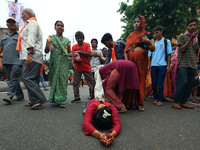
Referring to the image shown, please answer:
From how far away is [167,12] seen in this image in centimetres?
Answer: 1261

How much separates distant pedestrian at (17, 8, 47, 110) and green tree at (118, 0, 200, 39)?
9.56 metres

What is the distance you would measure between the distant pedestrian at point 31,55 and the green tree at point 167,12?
31.4 feet

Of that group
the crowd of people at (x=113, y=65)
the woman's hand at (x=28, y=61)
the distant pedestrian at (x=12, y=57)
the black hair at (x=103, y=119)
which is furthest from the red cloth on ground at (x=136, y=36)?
the distant pedestrian at (x=12, y=57)

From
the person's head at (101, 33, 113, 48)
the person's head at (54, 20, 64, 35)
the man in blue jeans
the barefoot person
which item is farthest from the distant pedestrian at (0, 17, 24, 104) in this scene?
the man in blue jeans

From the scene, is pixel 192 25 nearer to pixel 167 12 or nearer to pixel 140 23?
pixel 140 23

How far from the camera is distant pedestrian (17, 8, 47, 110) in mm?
3057

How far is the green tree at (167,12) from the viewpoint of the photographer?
11688mm

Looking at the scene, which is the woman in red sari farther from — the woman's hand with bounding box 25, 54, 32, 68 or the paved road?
the woman's hand with bounding box 25, 54, 32, 68

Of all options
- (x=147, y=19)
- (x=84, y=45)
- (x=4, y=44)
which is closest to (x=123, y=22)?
(x=147, y=19)

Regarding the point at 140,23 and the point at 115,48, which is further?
the point at 115,48

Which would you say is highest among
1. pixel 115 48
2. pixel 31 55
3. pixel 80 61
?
pixel 115 48

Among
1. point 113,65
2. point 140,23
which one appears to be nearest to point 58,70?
point 113,65

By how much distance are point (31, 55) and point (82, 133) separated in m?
2.03

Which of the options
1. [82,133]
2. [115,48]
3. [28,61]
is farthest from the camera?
[115,48]
